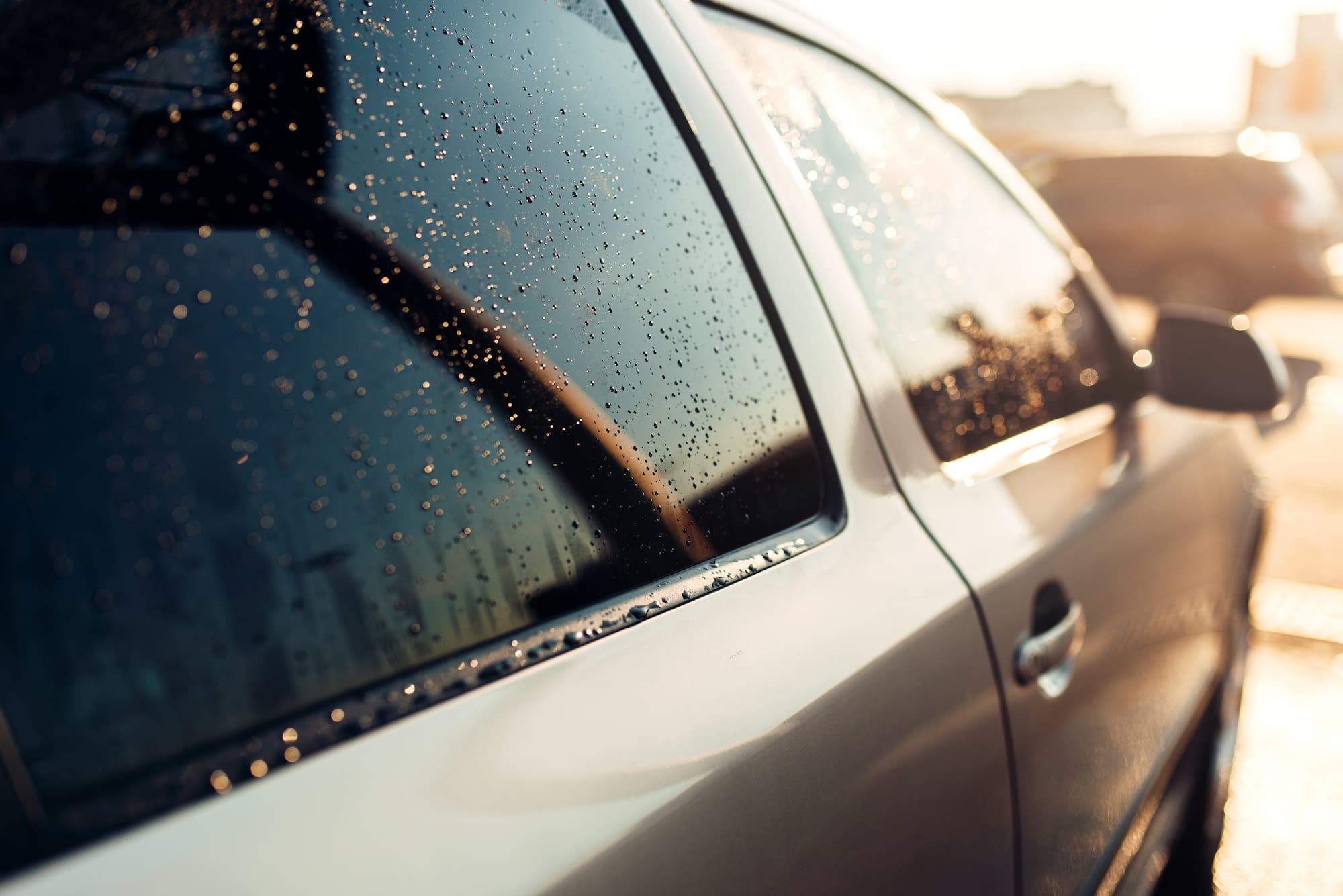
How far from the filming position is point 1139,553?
1934 millimetres

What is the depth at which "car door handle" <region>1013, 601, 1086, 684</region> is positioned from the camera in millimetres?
1475

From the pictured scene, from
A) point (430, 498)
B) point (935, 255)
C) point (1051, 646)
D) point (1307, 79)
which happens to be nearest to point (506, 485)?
point (430, 498)

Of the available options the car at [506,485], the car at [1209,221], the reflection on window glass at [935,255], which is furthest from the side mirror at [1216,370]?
the car at [1209,221]

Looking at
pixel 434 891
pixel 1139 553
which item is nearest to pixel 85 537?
pixel 434 891

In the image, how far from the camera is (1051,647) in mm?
1538

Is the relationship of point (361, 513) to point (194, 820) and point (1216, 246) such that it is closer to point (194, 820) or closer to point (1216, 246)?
point (194, 820)

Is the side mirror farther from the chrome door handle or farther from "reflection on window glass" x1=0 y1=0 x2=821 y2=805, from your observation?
"reflection on window glass" x1=0 y1=0 x2=821 y2=805

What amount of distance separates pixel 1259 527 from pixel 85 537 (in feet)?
10.2

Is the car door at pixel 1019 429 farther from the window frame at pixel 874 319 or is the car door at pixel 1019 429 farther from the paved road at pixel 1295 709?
the paved road at pixel 1295 709

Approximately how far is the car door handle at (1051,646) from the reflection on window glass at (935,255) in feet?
0.87

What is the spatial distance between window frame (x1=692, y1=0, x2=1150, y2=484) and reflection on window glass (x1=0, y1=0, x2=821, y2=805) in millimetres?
279

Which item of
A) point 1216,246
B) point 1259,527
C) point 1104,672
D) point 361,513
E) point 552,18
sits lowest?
point 1216,246

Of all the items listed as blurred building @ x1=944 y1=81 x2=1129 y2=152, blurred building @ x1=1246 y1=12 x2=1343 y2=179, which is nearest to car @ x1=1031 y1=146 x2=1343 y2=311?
blurred building @ x1=944 y1=81 x2=1129 y2=152

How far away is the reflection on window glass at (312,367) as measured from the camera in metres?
0.69
